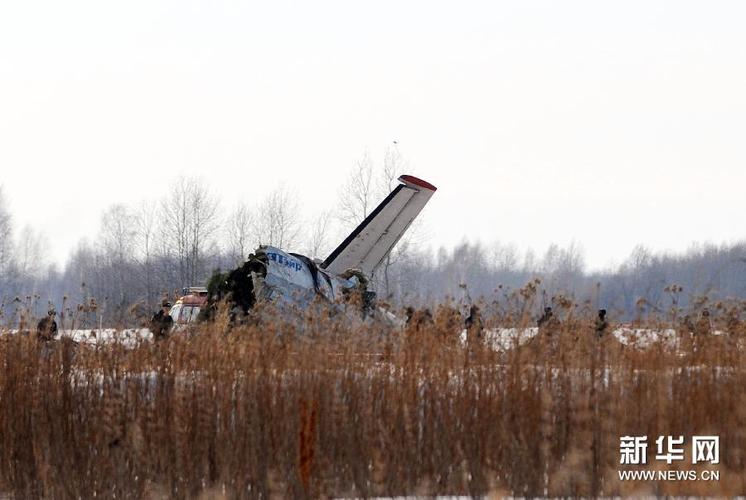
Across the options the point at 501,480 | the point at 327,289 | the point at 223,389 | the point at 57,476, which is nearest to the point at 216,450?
the point at 223,389

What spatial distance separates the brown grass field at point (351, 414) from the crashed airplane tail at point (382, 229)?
1413 centimetres

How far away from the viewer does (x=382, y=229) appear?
25359mm

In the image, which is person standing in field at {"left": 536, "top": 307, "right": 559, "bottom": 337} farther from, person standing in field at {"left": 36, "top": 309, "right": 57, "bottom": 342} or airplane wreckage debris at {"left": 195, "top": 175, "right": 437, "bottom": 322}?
airplane wreckage debris at {"left": 195, "top": 175, "right": 437, "bottom": 322}

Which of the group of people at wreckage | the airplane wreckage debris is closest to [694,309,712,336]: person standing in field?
the group of people at wreckage

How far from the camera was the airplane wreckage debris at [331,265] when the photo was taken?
20000 millimetres

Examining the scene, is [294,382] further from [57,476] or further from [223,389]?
[57,476]

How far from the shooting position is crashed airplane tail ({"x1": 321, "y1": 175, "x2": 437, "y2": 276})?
2503 centimetres

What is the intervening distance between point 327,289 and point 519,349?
11.7m

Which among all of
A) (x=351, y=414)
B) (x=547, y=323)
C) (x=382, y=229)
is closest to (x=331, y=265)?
(x=382, y=229)

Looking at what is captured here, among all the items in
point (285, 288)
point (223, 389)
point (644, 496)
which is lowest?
point (644, 496)

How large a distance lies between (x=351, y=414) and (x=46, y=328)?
9.92 ft

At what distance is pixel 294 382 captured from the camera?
10.7 meters

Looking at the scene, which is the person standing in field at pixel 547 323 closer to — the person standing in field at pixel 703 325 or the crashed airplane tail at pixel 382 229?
the person standing in field at pixel 703 325

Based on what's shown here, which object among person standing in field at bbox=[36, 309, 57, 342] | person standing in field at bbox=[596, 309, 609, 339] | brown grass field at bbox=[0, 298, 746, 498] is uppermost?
person standing in field at bbox=[596, 309, 609, 339]
